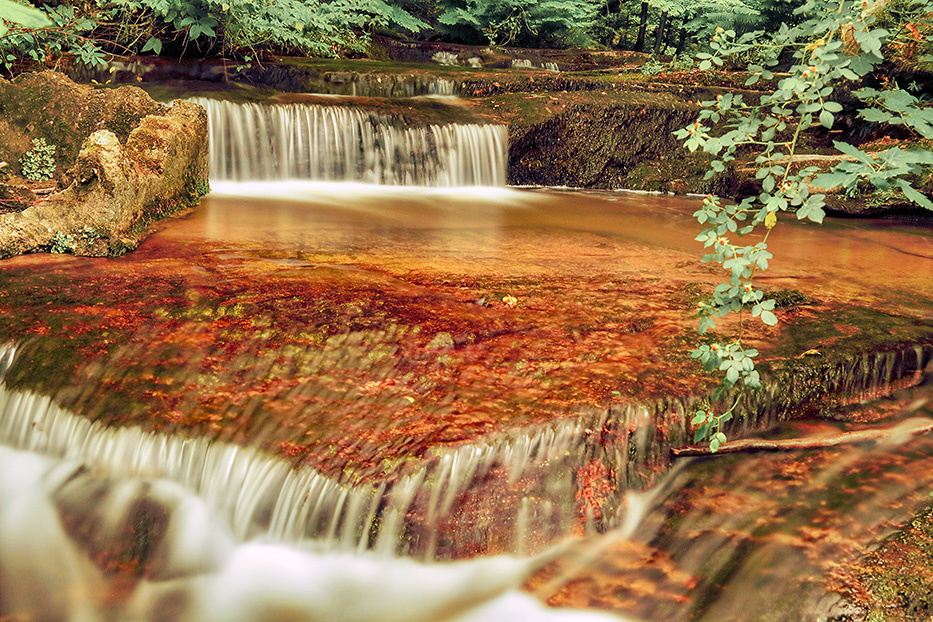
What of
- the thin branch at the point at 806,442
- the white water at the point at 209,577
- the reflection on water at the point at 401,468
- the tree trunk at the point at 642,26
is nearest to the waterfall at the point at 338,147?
the reflection on water at the point at 401,468

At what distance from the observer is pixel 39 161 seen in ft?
23.1

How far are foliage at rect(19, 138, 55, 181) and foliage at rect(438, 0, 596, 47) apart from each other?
11065 millimetres

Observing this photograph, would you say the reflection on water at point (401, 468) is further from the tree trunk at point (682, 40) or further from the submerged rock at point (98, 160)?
the tree trunk at point (682, 40)

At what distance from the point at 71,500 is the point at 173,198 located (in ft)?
13.4

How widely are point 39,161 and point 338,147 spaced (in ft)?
11.0

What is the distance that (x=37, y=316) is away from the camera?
12.1 feet

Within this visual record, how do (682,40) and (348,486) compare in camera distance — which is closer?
(348,486)

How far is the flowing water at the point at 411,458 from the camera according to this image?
2.63 meters

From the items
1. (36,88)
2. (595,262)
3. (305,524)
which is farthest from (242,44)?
(305,524)

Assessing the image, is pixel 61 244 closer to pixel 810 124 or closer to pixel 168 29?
pixel 810 124

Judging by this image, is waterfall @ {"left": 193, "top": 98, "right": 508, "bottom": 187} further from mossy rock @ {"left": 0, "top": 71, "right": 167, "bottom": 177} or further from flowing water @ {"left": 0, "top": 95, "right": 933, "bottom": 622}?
flowing water @ {"left": 0, "top": 95, "right": 933, "bottom": 622}

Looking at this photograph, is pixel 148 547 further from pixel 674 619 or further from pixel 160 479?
pixel 674 619

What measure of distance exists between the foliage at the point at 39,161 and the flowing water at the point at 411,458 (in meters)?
3.16

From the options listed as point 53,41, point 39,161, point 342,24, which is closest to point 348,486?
point 39,161
